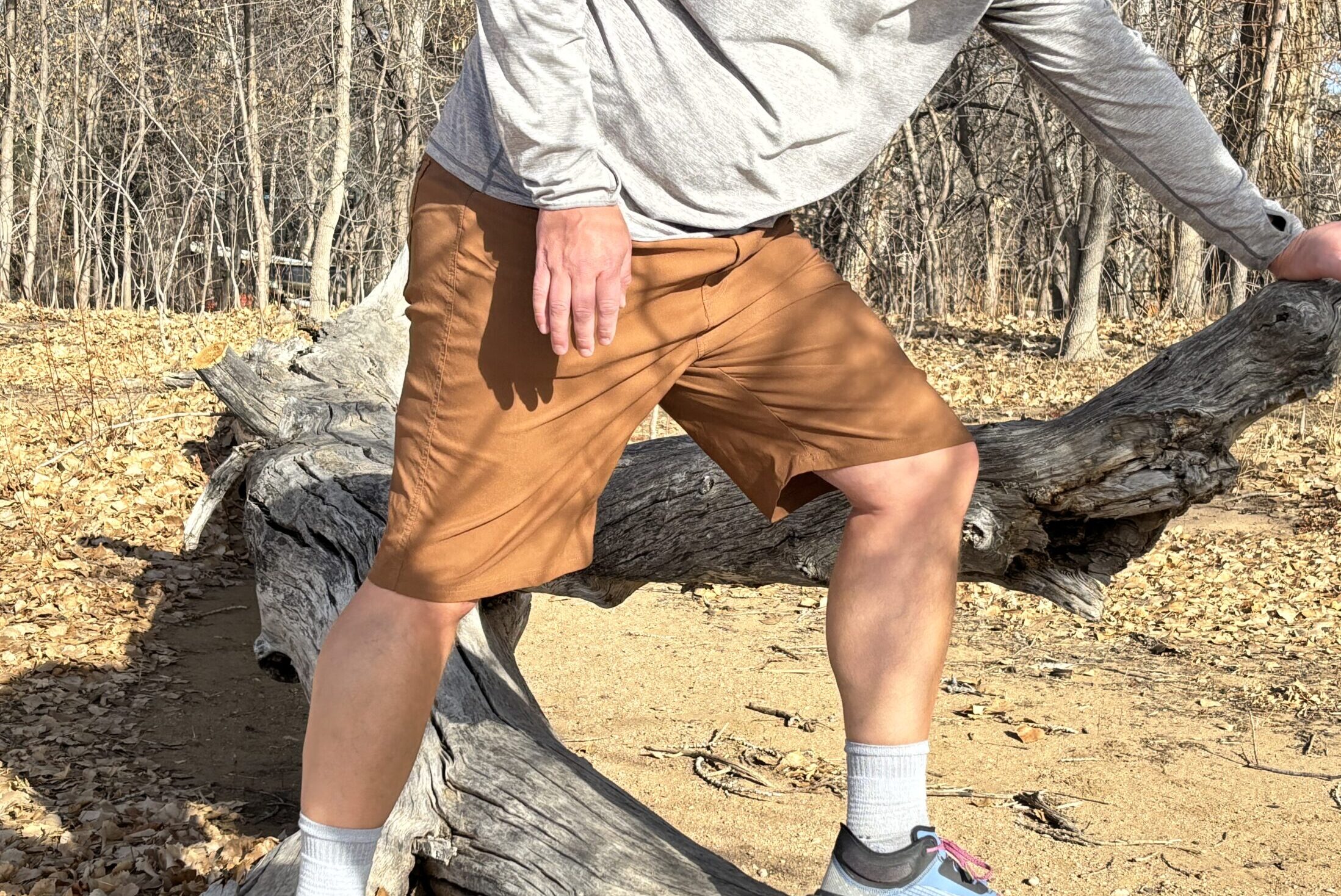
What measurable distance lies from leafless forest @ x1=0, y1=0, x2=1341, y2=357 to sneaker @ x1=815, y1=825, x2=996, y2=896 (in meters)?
6.42

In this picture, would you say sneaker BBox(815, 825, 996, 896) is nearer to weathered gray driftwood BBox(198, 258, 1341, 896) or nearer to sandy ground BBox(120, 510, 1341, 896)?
weathered gray driftwood BBox(198, 258, 1341, 896)

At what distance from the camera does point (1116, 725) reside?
149 inches

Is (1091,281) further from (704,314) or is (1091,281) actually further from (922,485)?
(704,314)

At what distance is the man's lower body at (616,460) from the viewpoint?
5.58 feet

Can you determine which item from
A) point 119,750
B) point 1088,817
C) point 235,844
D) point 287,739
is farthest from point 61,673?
point 1088,817

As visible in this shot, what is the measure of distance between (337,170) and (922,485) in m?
10.7

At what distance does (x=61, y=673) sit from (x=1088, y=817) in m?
3.19

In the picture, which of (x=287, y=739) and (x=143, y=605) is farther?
(x=143, y=605)

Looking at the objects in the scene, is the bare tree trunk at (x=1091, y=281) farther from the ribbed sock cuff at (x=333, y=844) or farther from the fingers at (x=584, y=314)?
the ribbed sock cuff at (x=333, y=844)

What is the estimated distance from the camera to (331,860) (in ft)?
5.67

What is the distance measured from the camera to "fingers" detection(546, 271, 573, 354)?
5.23 ft

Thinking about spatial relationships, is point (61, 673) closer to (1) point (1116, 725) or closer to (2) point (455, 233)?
(2) point (455, 233)

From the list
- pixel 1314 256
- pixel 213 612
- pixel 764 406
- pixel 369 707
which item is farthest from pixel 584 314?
pixel 213 612

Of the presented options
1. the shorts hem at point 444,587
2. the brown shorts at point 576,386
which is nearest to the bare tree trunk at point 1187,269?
the brown shorts at point 576,386
